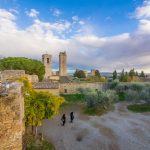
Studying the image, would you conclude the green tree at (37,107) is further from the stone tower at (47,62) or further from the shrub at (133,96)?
the stone tower at (47,62)

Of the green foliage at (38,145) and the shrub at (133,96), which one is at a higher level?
the shrub at (133,96)

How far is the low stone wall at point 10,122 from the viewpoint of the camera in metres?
5.16

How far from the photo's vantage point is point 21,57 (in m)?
53.7

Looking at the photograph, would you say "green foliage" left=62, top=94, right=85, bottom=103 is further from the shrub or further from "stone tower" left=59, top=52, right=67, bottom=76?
"stone tower" left=59, top=52, right=67, bottom=76

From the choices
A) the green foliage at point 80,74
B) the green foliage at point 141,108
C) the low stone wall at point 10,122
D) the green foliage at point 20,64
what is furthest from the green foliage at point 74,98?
the green foliage at point 80,74

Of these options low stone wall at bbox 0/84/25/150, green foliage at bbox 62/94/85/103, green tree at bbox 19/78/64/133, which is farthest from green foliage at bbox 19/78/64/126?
green foliage at bbox 62/94/85/103

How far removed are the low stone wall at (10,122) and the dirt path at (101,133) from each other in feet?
36.4

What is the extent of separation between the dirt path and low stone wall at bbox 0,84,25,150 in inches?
436

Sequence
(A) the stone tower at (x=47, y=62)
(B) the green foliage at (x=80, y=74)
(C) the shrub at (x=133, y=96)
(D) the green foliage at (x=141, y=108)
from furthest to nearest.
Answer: (B) the green foliage at (x=80, y=74) < (A) the stone tower at (x=47, y=62) < (C) the shrub at (x=133, y=96) < (D) the green foliage at (x=141, y=108)

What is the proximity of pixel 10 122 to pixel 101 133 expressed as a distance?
599 inches

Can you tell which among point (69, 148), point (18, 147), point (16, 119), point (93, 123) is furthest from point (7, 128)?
point (93, 123)

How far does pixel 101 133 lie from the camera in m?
19.4

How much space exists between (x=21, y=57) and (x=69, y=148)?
41321 millimetres

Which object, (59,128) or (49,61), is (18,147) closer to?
(59,128)
